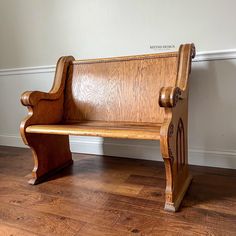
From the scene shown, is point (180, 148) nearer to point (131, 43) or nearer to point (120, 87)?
point (120, 87)

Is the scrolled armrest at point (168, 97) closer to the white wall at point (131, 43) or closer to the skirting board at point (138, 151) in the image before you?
the white wall at point (131, 43)

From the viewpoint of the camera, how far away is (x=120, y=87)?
134cm

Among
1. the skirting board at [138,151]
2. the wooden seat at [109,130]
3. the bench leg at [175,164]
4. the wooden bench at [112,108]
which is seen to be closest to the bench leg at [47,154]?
the wooden bench at [112,108]

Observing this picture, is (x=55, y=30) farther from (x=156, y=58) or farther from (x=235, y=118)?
(x=235, y=118)

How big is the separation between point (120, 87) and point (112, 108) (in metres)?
0.13

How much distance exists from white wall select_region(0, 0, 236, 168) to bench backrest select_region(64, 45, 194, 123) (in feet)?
0.76

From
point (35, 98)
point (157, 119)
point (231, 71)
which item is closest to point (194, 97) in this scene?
point (231, 71)

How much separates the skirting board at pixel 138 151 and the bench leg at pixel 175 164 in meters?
0.34

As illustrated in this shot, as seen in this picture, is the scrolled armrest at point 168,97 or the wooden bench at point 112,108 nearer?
the scrolled armrest at point 168,97

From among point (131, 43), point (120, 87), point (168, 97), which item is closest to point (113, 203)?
point (168, 97)

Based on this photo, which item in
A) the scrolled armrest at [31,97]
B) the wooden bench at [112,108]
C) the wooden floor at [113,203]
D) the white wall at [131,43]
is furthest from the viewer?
the white wall at [131,43]

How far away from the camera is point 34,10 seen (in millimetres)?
1831

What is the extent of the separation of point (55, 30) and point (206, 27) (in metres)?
1.11

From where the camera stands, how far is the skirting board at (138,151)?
4.58ft
